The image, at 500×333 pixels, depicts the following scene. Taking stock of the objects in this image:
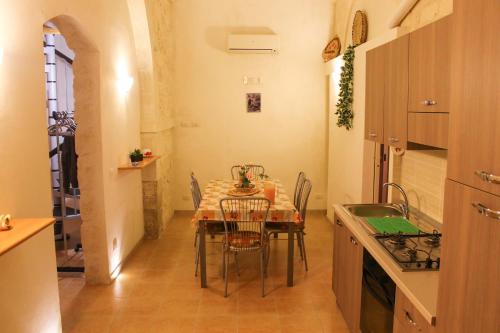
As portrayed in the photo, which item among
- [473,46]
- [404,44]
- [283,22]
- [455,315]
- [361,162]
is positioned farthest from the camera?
[283,22]

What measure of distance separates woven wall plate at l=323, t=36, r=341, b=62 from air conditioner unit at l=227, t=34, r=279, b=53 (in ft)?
2.36

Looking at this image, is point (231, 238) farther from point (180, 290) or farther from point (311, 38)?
point (311, 38)

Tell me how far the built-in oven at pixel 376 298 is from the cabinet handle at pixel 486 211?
950 mm

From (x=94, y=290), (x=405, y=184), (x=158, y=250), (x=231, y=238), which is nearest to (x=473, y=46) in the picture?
(x=405, y=184)

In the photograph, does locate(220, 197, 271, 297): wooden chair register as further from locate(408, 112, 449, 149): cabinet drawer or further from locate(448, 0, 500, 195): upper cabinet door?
locate(448, 0, 500, 195): upper cabinet door

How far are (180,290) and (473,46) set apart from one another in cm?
324

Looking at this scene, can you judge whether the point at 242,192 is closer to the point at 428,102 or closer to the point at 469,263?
the point at 428,102

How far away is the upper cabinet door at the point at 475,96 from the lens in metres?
1.25

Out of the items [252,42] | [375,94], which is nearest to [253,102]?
[252,42]

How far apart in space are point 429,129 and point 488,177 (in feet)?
2.97

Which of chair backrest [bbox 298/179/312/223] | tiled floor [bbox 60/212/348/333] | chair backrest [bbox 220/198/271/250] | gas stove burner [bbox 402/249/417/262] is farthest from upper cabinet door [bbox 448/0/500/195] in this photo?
chair backrest [bbox 298/179/312/223]

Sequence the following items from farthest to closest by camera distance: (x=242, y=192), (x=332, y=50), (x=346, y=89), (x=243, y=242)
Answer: (x=332, y=50) → (x=346, y=89) → (x=242, y=192) → (x=243, y=242)

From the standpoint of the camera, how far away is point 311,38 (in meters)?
6.23

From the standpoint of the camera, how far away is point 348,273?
9.73ft
